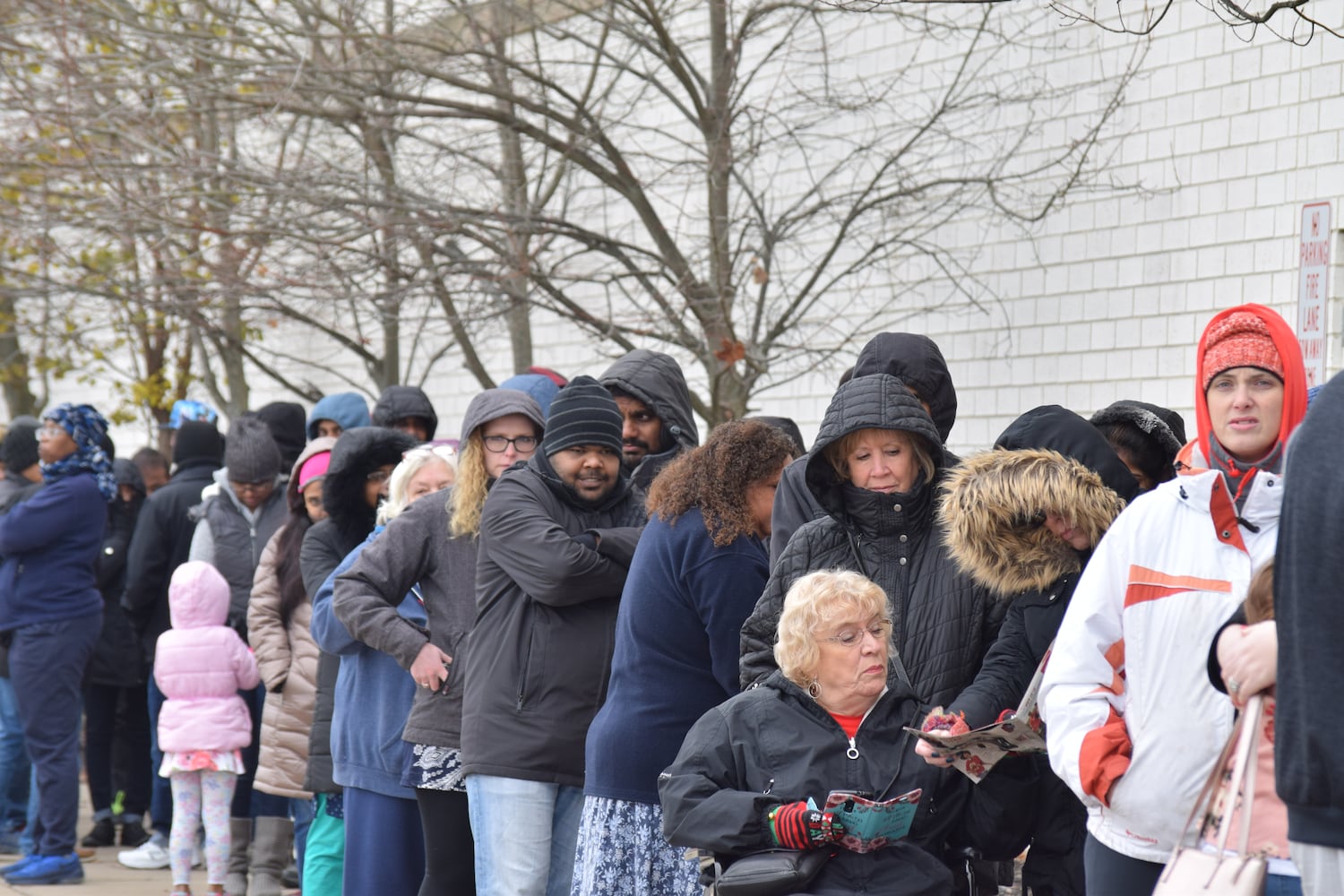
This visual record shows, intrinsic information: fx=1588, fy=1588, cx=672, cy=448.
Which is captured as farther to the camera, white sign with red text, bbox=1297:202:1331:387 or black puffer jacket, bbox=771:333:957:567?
white sign with red text, bbox=1297:202:1331:387

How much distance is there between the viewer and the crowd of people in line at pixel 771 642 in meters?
3.03

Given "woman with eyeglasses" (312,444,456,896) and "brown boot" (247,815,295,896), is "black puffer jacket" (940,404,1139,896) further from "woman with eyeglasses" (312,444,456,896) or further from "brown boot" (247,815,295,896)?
"brown boot" (247,815,295,896)

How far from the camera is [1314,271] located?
7.31 meters

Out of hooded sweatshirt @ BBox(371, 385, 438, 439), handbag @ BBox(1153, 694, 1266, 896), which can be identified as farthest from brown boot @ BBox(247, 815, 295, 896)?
handbag @ BBox(1153, 694, 1266, 896)

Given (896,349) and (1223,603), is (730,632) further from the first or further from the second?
(1223,603)

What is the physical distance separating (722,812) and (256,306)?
258 inches

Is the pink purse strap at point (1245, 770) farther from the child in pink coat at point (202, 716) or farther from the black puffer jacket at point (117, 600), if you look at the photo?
the black puffer jacket at point (117, 600)

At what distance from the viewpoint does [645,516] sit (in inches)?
203

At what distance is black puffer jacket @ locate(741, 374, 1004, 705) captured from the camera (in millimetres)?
3781

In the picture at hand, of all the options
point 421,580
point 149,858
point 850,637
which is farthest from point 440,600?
point 149,858

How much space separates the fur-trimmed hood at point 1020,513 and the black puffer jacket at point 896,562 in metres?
0.10

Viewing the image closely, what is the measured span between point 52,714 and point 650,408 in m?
3.83

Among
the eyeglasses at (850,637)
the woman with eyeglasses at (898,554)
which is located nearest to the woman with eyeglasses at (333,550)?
the woman with eyeglasses at (898,554)

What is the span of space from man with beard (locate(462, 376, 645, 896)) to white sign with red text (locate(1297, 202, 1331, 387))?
151 inches
